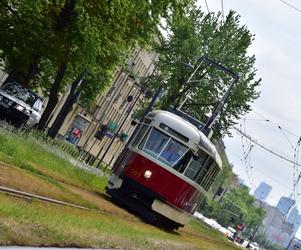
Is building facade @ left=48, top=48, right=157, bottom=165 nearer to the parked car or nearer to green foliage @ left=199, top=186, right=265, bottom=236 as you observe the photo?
green foliage @ left=199, top=186, right=265, bottom=236

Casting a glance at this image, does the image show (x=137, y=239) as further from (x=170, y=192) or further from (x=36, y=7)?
(x=36, y=7)

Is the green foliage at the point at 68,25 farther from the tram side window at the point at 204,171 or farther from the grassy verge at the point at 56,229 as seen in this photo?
the grassy verge at the point at 56,229

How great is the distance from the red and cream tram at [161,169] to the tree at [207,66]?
77.0 feet

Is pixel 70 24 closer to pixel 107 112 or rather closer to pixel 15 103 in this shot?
pixel 15 103

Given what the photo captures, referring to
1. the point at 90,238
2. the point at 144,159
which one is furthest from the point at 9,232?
the point at 144,159

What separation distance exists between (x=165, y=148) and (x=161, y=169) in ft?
2.29

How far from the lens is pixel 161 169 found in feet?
66.2

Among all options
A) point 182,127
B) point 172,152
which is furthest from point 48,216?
point 182,127

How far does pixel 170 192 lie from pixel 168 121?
2.18m

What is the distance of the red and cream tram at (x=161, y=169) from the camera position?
20156mm

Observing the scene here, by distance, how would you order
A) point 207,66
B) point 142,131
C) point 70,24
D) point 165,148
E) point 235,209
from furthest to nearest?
point 235,209, point 207,66, point 70,24, point 142,131, point 165,148

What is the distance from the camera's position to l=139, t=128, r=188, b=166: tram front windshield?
20.4 metres

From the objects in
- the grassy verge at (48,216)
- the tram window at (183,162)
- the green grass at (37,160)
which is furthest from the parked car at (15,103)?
the tram window at (183,162)

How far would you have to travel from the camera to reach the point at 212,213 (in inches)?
4700
